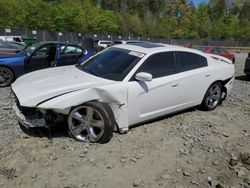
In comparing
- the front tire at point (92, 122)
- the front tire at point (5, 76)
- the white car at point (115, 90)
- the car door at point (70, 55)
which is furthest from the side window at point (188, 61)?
the front tire at point (5, 76)

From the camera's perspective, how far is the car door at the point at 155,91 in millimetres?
5328

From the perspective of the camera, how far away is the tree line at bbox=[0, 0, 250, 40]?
42.1 m

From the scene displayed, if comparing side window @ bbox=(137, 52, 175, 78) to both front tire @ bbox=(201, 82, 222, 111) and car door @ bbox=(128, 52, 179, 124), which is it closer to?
car door @ bbox=(128, 52, 179, 124)

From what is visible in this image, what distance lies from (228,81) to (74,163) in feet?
15.1

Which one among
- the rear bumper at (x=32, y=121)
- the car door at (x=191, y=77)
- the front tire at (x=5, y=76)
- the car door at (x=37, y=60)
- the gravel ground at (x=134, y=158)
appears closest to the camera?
the gravel ground at (x=134, y=158)

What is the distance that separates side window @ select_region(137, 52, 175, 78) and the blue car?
3.39 metres

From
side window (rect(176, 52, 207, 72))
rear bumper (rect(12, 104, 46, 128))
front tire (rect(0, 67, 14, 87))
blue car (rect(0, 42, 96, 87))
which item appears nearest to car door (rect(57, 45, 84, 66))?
blue car (rect(0, 42, 96, 87))

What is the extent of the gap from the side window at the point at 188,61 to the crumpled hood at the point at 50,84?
68.6 inches

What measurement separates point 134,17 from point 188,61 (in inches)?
2929

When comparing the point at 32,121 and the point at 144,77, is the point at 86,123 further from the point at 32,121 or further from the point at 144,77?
the point at 144,77

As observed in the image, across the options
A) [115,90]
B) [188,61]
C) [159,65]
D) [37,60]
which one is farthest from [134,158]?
[37,60]

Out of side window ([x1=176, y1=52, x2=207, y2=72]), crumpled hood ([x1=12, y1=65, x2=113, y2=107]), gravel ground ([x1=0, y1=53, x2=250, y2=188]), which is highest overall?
side window ([x1=176, y1=52, x2=207, y2=72])

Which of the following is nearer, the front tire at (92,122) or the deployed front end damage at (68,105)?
the deployed front end damage at (68,105)

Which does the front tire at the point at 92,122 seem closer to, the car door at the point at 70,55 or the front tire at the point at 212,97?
the front tire at the point at 212,97
